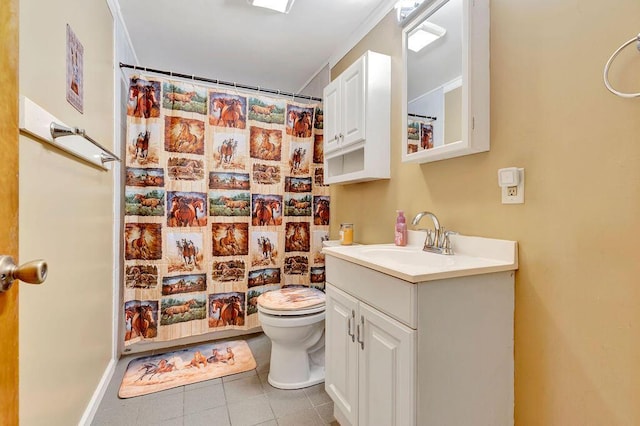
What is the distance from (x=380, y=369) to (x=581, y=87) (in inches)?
45.5

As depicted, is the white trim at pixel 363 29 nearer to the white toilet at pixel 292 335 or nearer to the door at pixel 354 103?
the door at pixel 354 103

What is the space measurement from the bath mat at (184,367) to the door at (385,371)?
1.07 m

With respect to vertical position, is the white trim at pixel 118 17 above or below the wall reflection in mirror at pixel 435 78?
above

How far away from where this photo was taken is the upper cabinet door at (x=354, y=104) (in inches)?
70.7

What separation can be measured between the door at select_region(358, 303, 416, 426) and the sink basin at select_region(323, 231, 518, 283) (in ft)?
0.61

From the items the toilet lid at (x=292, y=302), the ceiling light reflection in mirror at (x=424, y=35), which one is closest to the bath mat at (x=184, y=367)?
the toilet lid at (x=292, y=302)

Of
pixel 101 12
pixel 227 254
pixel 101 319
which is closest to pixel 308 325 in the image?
pixel 227 254

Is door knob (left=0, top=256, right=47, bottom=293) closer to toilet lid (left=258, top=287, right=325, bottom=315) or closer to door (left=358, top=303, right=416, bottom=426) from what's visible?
door (left=358, top=303, right=416, bottom=426)

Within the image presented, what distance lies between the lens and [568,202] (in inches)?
38.8

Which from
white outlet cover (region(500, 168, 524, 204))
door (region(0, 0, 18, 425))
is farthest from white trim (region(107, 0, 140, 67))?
white outlet cover (region(500, 168, 524, 204))

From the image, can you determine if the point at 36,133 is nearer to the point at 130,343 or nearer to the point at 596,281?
the point at 130,343

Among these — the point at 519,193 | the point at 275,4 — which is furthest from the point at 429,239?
the point at 275,4

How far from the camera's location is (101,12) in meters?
1.66

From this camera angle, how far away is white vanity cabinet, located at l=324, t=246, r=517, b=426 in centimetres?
97
